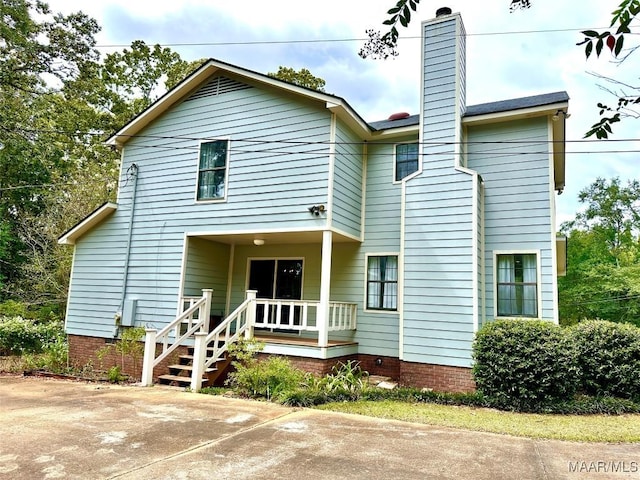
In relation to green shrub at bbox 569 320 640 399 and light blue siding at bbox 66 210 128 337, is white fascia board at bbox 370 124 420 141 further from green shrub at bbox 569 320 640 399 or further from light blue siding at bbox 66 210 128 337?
light blue siding at bbox 66 210 128 337

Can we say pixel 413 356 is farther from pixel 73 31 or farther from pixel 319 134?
pixel 73 31

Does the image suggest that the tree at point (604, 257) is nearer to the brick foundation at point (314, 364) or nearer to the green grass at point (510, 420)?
the green grass at point (510, 420)

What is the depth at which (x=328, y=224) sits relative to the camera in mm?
9031

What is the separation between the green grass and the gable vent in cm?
779

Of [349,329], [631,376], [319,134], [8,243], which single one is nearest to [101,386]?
[349,329]

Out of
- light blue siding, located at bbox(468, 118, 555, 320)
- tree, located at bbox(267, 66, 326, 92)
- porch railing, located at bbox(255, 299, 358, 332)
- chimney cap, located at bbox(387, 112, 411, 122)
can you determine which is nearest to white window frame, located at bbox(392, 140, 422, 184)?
light blue siding, located at bbox(468, 118, 555, 320)

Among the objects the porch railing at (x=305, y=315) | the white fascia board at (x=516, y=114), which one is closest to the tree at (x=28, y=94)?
the porch railing at (x=305, y=315)

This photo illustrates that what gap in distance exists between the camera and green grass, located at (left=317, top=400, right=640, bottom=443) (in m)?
5.50

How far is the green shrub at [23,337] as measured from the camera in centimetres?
1222

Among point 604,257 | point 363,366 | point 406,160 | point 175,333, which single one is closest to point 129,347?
point 175,333

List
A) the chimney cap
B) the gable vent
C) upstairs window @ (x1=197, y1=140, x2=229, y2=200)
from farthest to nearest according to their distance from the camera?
the chimney cap → the gable vent → upstairs window @ (x1=197, y1=140, x2=229, y2=200)

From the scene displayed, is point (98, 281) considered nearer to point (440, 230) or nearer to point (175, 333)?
point (175, 333)

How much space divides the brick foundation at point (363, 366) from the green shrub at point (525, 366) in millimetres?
1090

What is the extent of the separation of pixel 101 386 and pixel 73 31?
18205 millimetres
